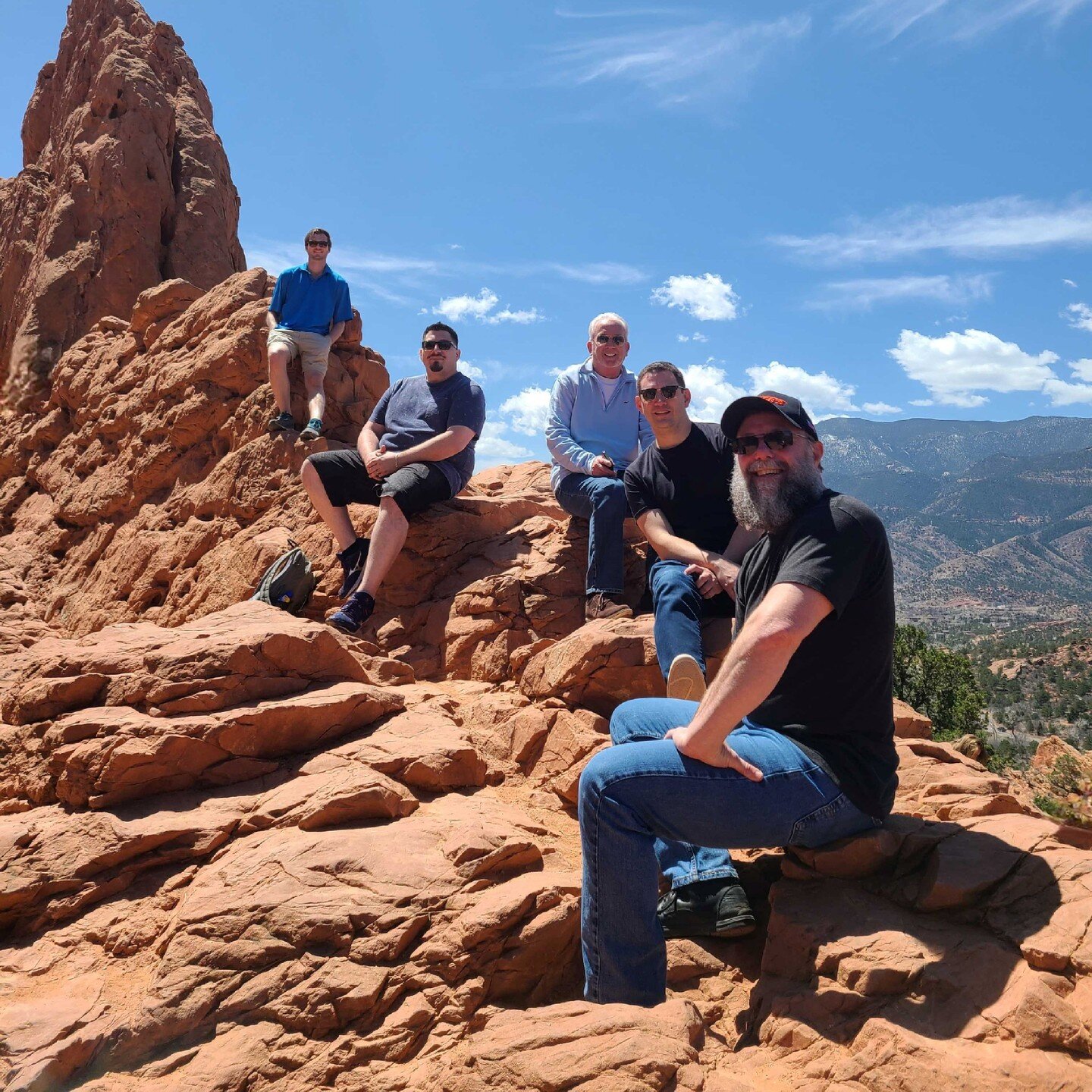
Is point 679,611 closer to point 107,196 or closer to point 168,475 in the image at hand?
point 168,475

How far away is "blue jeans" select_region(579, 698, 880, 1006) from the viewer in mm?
2773

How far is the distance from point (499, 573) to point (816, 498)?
146 inches

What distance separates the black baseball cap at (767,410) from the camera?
3334 millimetres

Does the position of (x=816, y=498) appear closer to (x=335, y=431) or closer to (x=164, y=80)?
(x=335, y=431)

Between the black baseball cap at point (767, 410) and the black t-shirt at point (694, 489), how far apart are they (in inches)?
69.7

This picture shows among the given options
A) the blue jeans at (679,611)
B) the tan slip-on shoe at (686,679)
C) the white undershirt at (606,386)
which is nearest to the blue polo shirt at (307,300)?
the white undershirt at (606,386)

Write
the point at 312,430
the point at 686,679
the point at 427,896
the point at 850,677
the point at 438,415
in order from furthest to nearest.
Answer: the point at 312,430
the point at 438,415
the point at 686,679
the point at 427,896
the point at 850,677

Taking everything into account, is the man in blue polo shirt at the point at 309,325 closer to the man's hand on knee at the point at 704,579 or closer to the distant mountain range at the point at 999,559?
the man's hand on knee at the point at 704,579

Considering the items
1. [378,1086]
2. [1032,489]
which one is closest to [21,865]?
[378,1086]

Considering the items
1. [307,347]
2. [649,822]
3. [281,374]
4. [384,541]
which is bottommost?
[649,822]

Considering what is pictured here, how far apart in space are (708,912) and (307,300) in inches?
259

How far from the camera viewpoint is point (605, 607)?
557 centimetres

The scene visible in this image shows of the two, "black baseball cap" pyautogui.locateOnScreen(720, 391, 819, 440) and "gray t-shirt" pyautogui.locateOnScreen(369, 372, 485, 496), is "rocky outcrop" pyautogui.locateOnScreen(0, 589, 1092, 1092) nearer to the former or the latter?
"black baseball cap" pyautogui.locateOnScreen(720, 391, 819, 440)

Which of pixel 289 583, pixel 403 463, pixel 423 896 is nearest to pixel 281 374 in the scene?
pixel 403 463
